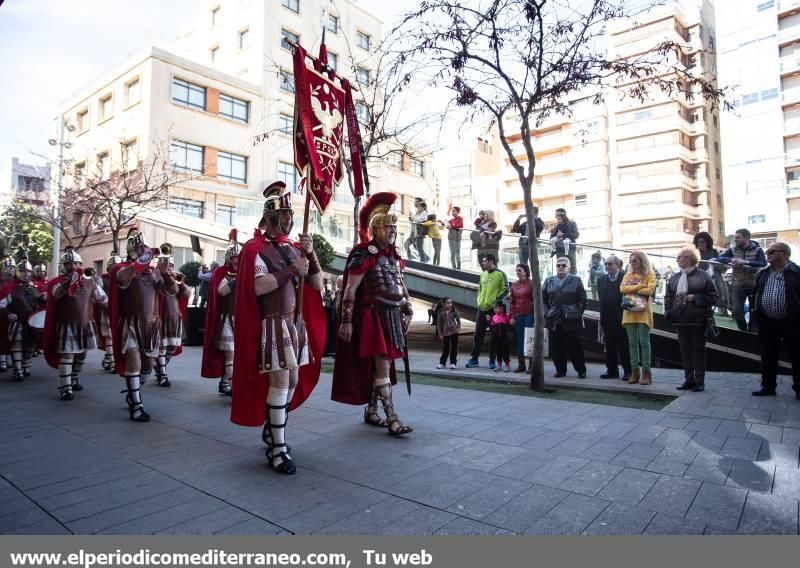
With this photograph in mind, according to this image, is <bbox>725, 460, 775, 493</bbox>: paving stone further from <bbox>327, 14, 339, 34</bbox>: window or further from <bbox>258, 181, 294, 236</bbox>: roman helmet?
<bbox>327, 14, 339, 34</bbox>: window

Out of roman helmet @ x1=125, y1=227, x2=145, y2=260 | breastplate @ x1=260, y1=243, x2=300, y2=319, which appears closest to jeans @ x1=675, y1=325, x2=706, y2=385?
breastplate @ x1=260, y1=243, x2=300, y2=319

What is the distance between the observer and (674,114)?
47.4 metres

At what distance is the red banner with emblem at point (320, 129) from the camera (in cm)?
466

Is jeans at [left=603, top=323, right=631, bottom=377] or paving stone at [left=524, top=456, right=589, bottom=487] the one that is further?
jeans at [left=603, top=323, right=631, bottom=377]

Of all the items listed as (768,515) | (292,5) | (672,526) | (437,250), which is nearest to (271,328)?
(672,526)

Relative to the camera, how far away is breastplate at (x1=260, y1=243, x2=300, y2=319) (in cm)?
415

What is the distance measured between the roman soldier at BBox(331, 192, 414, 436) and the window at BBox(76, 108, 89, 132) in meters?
34.6

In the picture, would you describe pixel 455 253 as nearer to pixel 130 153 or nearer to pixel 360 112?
pixel 360 112

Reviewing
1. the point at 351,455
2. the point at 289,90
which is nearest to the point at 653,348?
the point at 351,455

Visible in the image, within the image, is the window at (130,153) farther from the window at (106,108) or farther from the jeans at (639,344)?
the jeans at (639,344)

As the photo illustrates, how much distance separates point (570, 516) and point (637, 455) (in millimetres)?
1501

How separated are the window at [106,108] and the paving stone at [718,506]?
114 feet

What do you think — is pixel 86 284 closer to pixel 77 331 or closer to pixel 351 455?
pixel 77 331

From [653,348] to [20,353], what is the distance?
11.8 metres
